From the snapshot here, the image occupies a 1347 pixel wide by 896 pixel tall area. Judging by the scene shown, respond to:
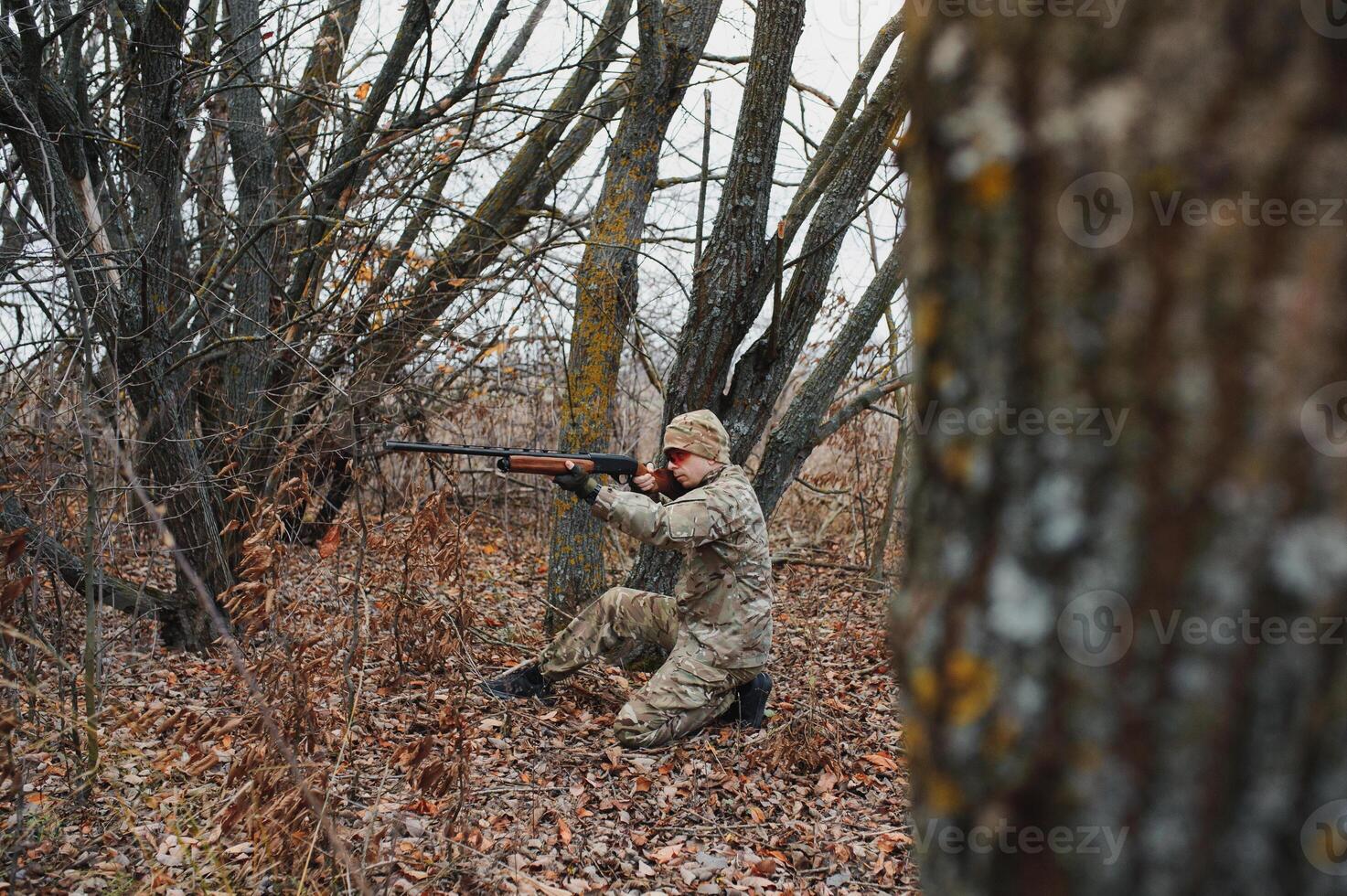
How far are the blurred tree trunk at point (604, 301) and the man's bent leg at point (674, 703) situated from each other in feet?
5.07

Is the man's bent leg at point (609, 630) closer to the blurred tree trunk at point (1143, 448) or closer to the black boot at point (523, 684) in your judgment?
the black boot at point (523, 684)

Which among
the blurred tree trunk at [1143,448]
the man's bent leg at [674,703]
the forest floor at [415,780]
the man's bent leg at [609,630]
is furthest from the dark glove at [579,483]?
the blurred tree trunk at [1143,448]

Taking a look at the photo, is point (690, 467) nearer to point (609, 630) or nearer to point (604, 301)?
point (609, 630)

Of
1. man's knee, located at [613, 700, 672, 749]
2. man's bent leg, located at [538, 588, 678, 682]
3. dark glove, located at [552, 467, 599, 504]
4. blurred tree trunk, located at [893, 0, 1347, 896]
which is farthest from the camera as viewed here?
man's bent leg, located at [538, 588, 678, 682]

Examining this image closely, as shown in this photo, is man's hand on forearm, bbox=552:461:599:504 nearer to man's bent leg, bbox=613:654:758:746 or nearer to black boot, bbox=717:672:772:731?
man's bent leg, bbox=613:654:758:746

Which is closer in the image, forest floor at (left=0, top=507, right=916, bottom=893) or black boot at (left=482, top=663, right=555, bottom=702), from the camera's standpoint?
forest floor at (left=0, top=507, right=916, bottom=893)

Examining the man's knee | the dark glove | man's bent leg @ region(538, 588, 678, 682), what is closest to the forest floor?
the man's knee

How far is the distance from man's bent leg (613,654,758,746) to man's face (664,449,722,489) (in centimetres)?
98

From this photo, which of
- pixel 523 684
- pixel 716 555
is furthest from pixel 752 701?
pixel 523 684

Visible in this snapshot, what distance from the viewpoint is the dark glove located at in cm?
513

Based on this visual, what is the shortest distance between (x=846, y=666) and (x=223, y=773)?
4227mm

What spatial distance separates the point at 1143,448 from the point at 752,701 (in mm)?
4678

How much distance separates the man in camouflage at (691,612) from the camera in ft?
16.5

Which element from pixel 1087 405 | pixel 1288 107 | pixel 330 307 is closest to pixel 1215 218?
pixel 1288 107
